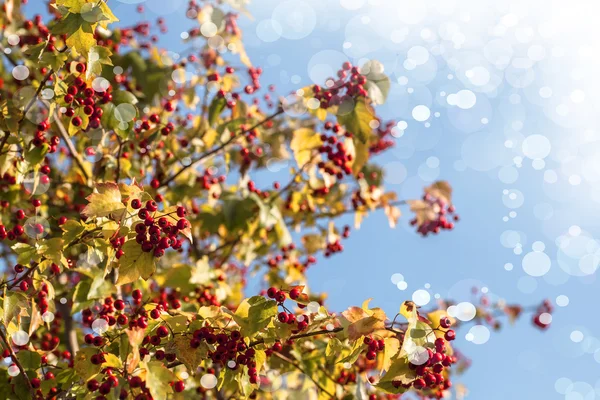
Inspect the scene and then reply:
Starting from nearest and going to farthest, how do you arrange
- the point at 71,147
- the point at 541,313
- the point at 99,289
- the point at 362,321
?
the point at 362,321
the point at 99,289
the point at 71,147
the point at 541,313

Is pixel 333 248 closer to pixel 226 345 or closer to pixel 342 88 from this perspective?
pixel 342 88

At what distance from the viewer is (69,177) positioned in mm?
6648

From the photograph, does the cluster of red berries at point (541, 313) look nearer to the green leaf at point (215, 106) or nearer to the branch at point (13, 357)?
the green leaf at point (215, 106)

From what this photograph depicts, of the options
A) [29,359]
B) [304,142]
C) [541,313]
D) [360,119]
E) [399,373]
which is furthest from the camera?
[541,313]

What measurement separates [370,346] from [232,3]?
5080mm

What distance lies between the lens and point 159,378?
330 centimetres

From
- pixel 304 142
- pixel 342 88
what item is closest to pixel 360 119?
pixel 342 88

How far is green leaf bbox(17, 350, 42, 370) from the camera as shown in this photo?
4059 millimetres

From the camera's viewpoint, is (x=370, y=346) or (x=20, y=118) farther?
(x=20, y=118)

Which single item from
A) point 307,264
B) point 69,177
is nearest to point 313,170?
point 307,264

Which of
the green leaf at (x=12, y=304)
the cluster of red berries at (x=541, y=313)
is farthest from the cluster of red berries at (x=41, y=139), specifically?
the cluster of red berries at (x=541, y=313)

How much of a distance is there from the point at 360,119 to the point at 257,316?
2.48 m

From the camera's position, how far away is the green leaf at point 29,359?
13.3 ft

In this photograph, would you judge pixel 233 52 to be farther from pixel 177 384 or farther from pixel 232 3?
pixel 177 384
